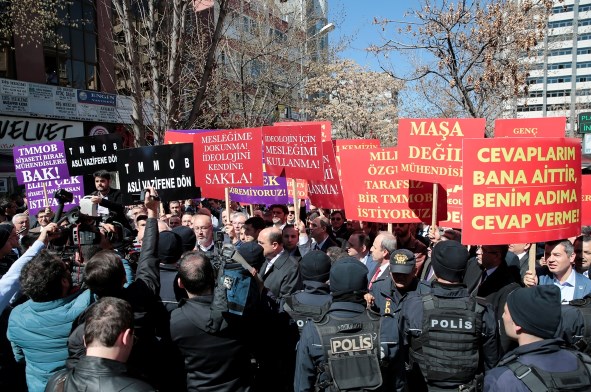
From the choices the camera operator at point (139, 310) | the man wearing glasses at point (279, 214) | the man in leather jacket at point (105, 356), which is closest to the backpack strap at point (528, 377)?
the man in leather jacket at point (105, 356)

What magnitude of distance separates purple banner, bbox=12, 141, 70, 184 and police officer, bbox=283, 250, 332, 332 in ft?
16.6

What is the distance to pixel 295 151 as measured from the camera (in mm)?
6504

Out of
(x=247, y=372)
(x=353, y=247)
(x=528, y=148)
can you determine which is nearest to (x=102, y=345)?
(x=247, y=372)

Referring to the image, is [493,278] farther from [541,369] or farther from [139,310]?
[139,310]

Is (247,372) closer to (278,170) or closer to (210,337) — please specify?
(210,337)

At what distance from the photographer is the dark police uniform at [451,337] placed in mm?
3268

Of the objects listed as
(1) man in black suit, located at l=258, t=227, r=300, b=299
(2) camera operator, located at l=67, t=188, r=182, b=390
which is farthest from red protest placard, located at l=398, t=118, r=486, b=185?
(2) camera operator, located at l=67, t=188, r=182, b=390

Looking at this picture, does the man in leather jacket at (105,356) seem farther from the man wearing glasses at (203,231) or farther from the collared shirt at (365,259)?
the collared shirt at (365,259)

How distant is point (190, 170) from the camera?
22.0ft

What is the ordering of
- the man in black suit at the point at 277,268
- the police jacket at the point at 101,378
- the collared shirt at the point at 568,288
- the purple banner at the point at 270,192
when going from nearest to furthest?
the police jacket at the point at 101,378
the collared shirt at the point at 568,288
the man in black suit at the point at 277,268
the purple banner at the point at 270,192

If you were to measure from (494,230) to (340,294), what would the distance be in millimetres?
1660

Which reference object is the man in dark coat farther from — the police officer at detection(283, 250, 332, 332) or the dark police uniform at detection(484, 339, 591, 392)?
the dark police uniform at detection(484, 339, 591, 392)

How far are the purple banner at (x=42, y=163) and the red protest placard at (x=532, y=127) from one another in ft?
22.0

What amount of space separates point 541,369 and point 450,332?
944 mm
